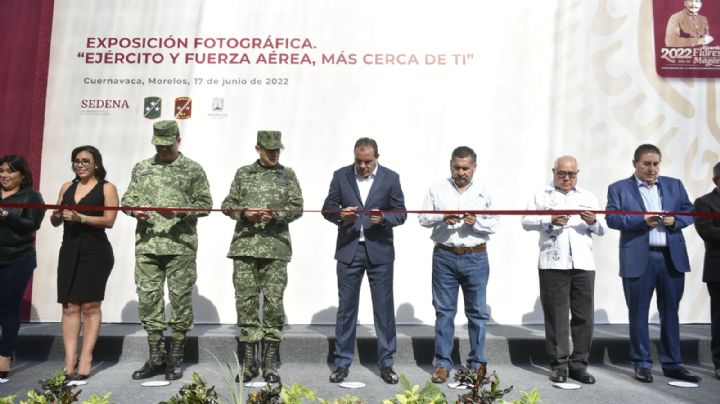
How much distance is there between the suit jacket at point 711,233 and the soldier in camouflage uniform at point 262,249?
2.41 metres

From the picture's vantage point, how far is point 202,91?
15.7 ft

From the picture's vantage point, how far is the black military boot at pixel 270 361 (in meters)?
3.32

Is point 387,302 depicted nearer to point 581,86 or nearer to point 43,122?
point 581,86

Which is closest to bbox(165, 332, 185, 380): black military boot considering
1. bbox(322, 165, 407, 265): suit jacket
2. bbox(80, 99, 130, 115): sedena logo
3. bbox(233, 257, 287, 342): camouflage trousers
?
bbox(233, 257, 287, 342): camouflage trousers

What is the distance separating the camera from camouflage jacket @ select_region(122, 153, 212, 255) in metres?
3.41

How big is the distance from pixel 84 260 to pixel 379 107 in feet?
8.03

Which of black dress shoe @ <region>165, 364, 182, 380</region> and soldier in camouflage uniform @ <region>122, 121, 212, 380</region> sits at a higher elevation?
soldier in camouflage uniform @ <region>122, 121, 212, 380</region>

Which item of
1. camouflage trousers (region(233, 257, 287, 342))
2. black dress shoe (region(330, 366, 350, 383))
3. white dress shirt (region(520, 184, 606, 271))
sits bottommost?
black dress shoe (region(330, 366, 350, 383))

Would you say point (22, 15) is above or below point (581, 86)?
above

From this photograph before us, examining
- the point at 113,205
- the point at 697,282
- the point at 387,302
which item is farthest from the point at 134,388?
the point at 697,282

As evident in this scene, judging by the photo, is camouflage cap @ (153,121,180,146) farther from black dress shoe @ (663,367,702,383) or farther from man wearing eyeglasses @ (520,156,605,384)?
black dress shoe @ (663,367,702,383)

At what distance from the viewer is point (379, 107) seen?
4750 mm

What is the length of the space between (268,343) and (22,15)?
3515 mm

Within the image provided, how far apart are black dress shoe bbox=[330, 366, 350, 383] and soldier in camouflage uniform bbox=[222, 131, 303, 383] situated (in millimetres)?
325
